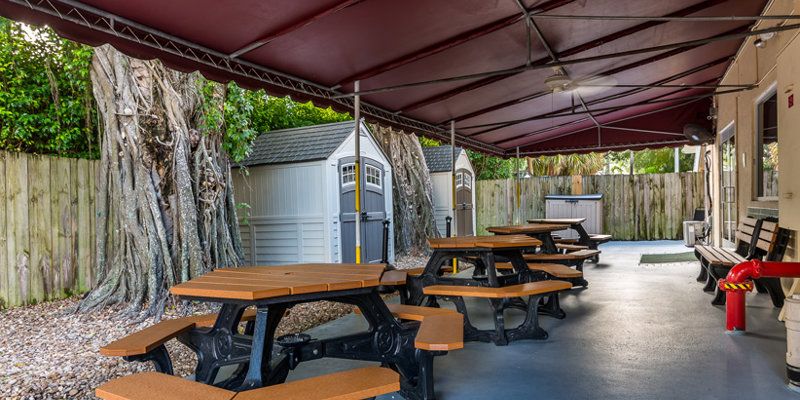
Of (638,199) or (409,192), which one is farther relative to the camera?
(638,199)

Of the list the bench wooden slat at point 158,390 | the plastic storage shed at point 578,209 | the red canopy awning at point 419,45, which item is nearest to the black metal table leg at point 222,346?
the bench wooden slat at point 158,390

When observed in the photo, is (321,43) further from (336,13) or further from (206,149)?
(206,149)

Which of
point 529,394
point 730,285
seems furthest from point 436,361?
point 730,285

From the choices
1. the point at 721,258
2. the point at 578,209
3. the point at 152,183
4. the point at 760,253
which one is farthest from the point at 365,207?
the point at 578,209

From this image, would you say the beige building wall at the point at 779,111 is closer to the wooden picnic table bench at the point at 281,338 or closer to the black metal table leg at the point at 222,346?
the wooden picnic table bench at the point at 281,338

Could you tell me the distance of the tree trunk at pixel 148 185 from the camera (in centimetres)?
523

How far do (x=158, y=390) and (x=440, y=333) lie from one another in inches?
50.3

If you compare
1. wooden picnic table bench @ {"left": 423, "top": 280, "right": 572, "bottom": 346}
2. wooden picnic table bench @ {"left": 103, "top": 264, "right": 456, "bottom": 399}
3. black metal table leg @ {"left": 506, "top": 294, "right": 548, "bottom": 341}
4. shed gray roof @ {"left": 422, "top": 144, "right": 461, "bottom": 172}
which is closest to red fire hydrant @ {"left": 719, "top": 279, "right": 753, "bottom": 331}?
wooden picnic table bench @ {"left": 423, "top": 280, "right": 572, "bottom": 346}

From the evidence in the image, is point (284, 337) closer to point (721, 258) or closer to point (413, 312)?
point (413, 312)

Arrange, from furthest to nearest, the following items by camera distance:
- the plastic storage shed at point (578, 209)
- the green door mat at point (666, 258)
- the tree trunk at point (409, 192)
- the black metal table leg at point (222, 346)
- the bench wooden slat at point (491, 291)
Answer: the plastic storage shed at point (578, 209) < the tree trunk at point (409, 192) < the green door mat at point (666, 258) < the bench wooden slat at point (491, 291) < the black metal table leg at point (222, 346)

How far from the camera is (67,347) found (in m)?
4.09

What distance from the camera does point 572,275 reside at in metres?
4.42

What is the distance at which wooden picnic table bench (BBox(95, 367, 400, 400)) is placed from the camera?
1828 millimetres

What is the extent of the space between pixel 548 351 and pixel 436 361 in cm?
84
